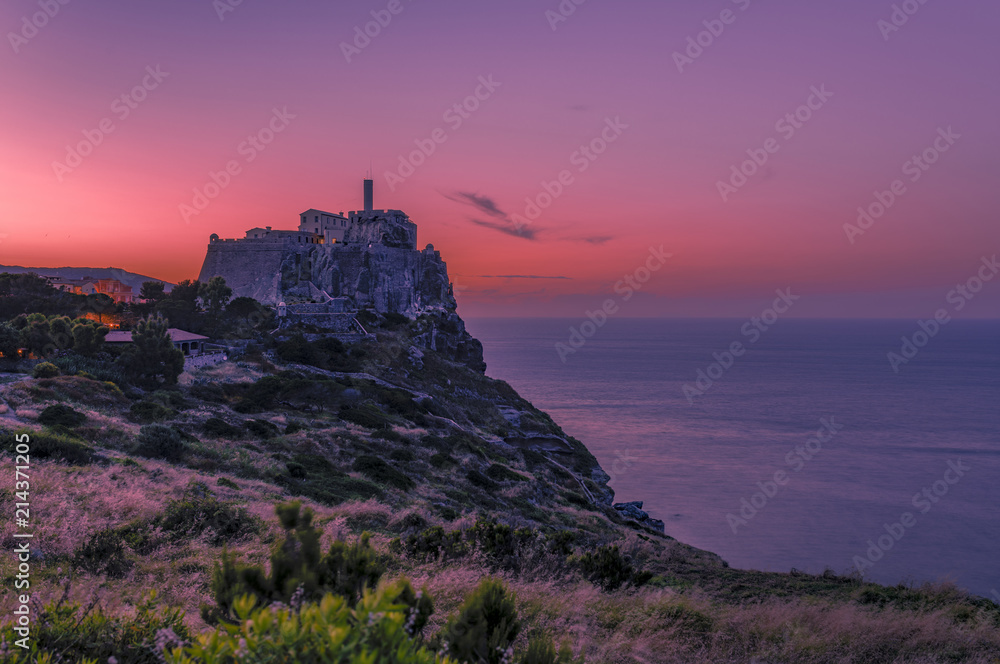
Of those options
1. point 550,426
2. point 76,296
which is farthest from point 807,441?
point 76,296

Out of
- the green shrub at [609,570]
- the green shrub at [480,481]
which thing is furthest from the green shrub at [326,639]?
the green shrub at [480,481]

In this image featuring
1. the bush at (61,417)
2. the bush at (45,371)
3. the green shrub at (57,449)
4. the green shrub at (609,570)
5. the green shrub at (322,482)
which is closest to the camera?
the green shrub at (609,570)

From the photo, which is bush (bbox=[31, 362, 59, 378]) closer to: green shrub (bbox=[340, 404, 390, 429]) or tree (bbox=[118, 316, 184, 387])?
tree (bbox=[118, 316, 184, 387])

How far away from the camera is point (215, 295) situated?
54.4 m

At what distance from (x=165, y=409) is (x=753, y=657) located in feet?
84.2

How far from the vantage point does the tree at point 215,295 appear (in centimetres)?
5403

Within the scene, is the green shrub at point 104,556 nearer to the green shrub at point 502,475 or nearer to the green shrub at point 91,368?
the green shrub at point 502,475

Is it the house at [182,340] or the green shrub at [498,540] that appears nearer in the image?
the green shrub at [498,540]

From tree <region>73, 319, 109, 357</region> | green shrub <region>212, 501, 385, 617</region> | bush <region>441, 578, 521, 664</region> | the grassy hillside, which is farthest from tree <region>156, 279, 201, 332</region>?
bush <region>441, 578, 521, 664</region>

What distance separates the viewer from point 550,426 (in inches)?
2219

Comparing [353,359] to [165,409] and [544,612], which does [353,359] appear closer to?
[165,409]

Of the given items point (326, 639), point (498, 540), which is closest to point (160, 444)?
point (498, 540)

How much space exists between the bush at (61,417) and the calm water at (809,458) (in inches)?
1174

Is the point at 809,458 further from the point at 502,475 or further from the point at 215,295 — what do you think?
the point at 215,295
